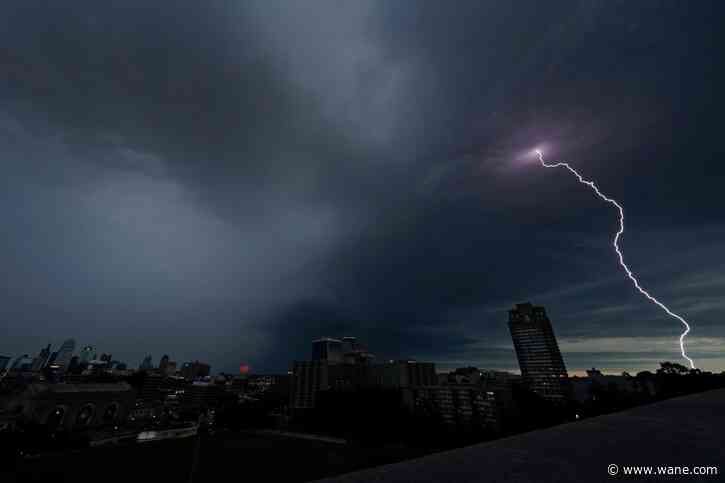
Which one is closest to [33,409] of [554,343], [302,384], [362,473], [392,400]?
[392,400]

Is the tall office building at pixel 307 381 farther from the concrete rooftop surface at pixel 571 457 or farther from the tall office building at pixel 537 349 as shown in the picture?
the concrete rooftop surface at pixel 571 457

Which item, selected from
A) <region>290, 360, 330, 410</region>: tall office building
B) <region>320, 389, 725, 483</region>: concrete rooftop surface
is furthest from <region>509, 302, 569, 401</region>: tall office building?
<region>320, 389, 725, 483</region>: concrete rooftop surface

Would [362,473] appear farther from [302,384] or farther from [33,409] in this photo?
[302,384]

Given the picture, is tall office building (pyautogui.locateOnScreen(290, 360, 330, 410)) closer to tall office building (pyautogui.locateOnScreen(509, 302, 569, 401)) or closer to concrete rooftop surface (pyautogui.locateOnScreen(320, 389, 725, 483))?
tall office building (pyautogui.locateOnScreen(509, 302, 569, 401))

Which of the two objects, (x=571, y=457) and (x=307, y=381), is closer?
(x=571, y=457)

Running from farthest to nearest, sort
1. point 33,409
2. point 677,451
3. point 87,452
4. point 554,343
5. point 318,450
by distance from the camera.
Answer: point 554,343 → point 33,409 → point 87,452 → point 318,450 → point 677,451

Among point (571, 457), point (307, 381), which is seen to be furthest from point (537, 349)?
point (571, 457)

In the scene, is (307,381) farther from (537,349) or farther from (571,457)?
(571,457)
